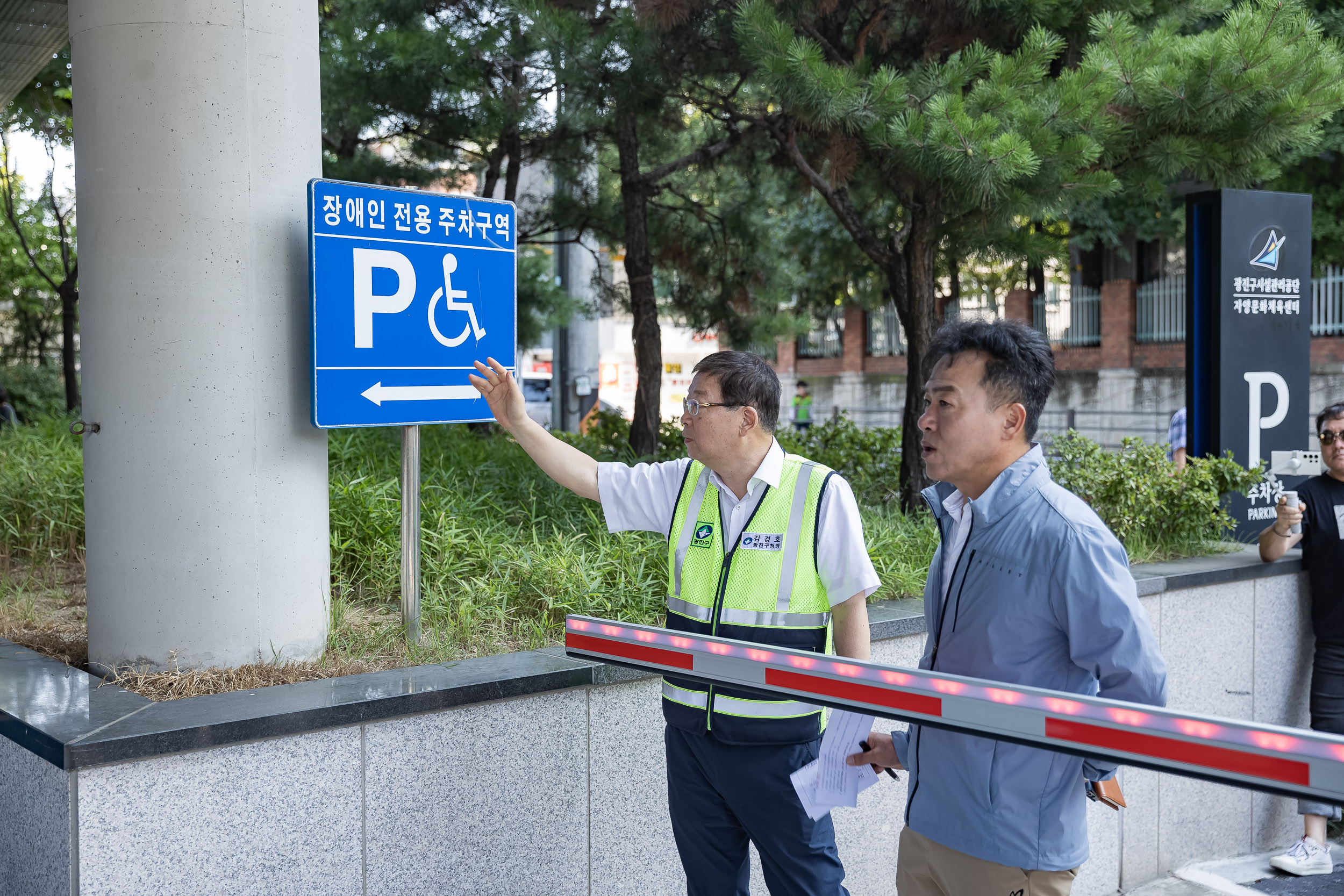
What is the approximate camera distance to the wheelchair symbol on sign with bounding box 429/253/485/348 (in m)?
4.04

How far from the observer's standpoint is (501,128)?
30.9ft

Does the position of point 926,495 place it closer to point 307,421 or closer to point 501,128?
point 307,421

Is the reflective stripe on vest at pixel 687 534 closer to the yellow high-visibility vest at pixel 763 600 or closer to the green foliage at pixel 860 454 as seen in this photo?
the yellow high-visibility vest at pixel 763 600

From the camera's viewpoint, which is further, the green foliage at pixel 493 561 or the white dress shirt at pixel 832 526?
the green foliage at pixel 493 561

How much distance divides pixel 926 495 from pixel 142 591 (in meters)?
2.52

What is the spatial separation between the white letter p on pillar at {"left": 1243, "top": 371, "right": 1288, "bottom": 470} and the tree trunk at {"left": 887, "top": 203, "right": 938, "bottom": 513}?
2.05 metres

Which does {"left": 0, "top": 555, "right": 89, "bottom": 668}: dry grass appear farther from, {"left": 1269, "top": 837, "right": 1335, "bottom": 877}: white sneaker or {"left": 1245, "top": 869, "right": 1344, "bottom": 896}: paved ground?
{"left": 1269, "top": 837, "right": 1335, "bottom": 877}: white sneaker

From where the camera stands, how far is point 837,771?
2670 millimetres

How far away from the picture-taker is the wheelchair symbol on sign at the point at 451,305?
404 cm

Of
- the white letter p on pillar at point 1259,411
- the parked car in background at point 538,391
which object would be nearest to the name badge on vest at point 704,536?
the white letter p on pillar at point 1259,411

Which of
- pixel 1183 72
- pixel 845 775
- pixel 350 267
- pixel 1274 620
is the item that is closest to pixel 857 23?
pixel 1183 72

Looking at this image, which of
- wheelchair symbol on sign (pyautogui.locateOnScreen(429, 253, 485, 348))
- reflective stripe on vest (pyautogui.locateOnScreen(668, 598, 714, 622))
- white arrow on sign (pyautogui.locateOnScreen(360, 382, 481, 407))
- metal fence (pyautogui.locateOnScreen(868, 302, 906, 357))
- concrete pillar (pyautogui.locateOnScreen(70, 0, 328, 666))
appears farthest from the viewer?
metal fence (pyautogui.locateOnScreen(868, 302, 906, 357))

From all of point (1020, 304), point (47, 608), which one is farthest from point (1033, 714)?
point (1020, 304)

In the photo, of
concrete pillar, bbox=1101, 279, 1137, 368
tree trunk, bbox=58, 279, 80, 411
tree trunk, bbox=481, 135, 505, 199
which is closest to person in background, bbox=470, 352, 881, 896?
tree trunk, bbox=481, 135, 505, 199
